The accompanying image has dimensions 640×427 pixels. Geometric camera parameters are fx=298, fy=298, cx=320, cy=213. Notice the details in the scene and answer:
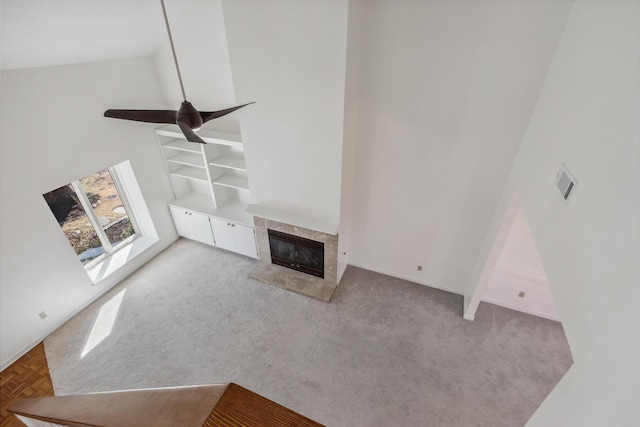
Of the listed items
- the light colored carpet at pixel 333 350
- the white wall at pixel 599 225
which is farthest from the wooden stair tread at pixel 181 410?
the light colored carpet at pixel 333 350

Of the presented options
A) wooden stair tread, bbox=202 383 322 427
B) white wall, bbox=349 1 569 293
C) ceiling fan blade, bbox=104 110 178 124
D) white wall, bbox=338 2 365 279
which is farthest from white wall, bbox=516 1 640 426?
ceiling fan blade, bbox=104 110 178 124

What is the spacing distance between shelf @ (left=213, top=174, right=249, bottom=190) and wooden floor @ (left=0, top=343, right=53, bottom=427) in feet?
11.5

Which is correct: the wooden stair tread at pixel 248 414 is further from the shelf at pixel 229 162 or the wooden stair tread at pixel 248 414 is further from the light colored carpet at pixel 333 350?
the shelf at pixel 229 162

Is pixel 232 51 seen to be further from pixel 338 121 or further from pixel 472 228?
pixel 472 228

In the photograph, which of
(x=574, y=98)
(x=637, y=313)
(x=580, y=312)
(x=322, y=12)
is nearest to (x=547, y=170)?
(x=574, y=98)

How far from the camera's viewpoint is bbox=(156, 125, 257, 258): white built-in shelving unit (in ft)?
17.3

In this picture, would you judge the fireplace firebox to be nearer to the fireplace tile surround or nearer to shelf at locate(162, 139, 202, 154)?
the fireplace tile surround

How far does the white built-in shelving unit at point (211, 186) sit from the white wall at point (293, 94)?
883mm

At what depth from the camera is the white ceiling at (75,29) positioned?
2.75m

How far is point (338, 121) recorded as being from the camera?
3660mm

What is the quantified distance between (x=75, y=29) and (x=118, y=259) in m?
3.63

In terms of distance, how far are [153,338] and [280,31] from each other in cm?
447

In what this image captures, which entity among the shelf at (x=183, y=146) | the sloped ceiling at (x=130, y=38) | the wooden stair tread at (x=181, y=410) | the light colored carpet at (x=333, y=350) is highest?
the sloped ceiling at (x=130, y=38)

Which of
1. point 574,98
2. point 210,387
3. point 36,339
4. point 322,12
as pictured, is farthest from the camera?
point 36,339
